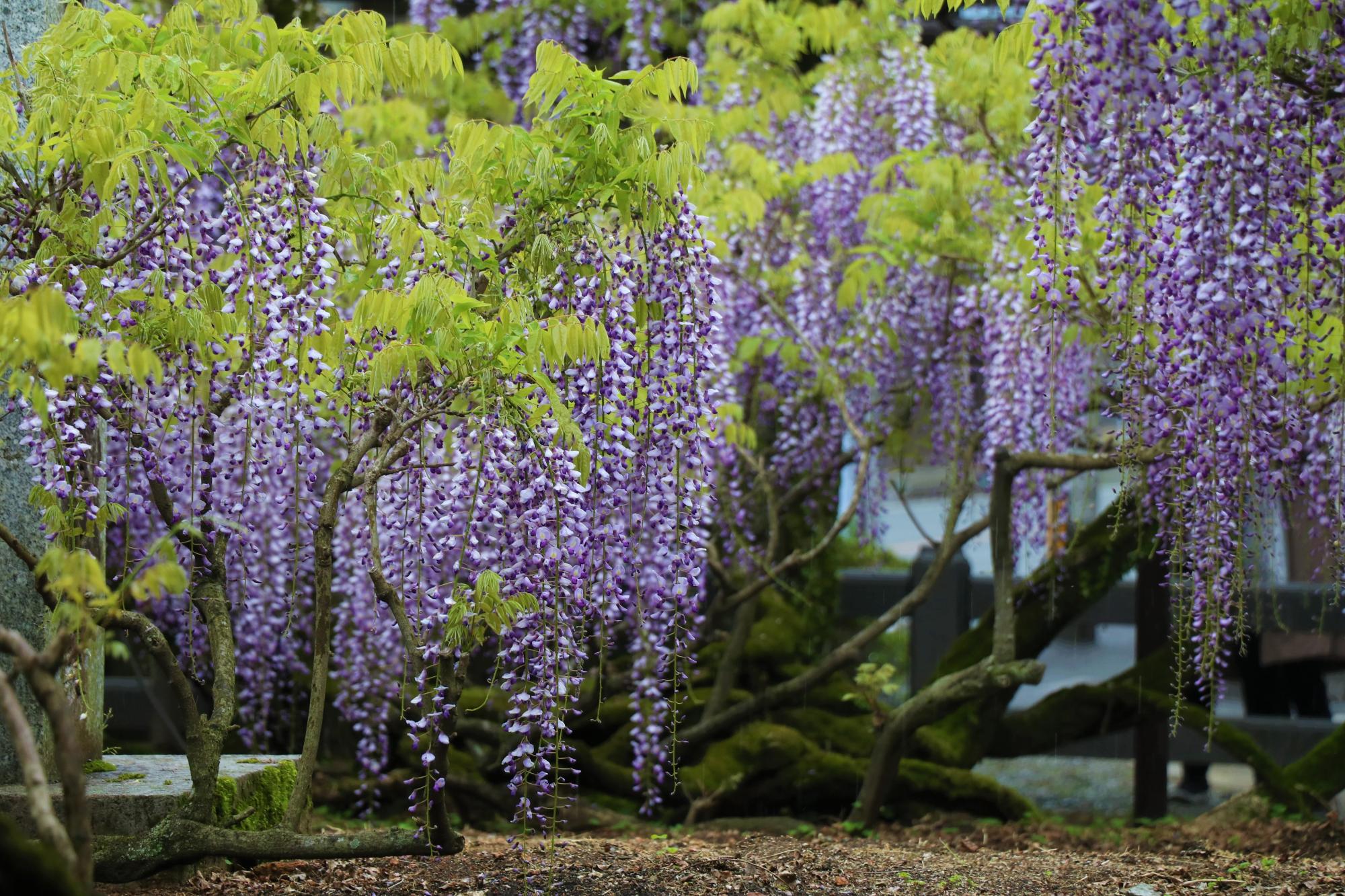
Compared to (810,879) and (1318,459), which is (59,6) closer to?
(810,879)

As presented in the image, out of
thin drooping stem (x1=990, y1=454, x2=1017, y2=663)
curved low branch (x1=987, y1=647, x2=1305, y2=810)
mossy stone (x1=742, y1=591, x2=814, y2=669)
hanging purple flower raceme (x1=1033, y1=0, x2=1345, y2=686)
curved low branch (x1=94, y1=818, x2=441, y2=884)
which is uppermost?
hanging purple flower raceme (x1=1033, y1=0, x2=1345, y2=686)

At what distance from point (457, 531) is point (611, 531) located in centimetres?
57

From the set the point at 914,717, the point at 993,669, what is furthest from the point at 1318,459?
the point at 914,717

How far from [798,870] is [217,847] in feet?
5.54

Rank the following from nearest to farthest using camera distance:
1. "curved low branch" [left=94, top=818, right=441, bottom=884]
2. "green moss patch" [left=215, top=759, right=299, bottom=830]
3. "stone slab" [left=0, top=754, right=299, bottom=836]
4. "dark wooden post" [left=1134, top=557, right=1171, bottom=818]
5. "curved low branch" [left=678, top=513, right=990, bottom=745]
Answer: "curved low branch" [left=94, top=818, right=441, bottom=884] < "stone slab" [left=0, top=754, right=299, bottom=836] < "green moss patch" [left=215, top=759, right=299, bottom=830] < "curved low branch" [left=678, top=513, right=990, bottom=745] < "dark wooden post" [left=1134, top=557, right=1171, bottom=818]

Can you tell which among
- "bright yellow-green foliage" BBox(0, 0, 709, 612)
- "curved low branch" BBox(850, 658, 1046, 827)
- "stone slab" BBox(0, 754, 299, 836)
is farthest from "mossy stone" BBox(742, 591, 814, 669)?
"bright yellow-green foliage" BBox(0, 0, 709, 612)

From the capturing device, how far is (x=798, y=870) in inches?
160

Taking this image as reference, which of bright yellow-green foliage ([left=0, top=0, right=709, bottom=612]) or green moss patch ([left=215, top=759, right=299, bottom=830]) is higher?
bright yellow-green foliage ([left=0, top=0, right=709, bottom=612])

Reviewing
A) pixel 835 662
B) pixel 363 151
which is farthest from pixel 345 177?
pixel 835 662

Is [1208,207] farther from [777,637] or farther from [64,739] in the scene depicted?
[777,637]

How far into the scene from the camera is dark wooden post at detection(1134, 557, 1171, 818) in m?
6.20

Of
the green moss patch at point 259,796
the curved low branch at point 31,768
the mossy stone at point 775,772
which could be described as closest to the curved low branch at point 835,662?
the mossy stone at point 775,772

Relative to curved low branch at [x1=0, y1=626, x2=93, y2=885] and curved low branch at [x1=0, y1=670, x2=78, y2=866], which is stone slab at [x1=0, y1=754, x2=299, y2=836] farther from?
curved low branch at [x1=0, y1=670, x2=78, y2=866]

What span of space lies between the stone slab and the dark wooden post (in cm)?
399
